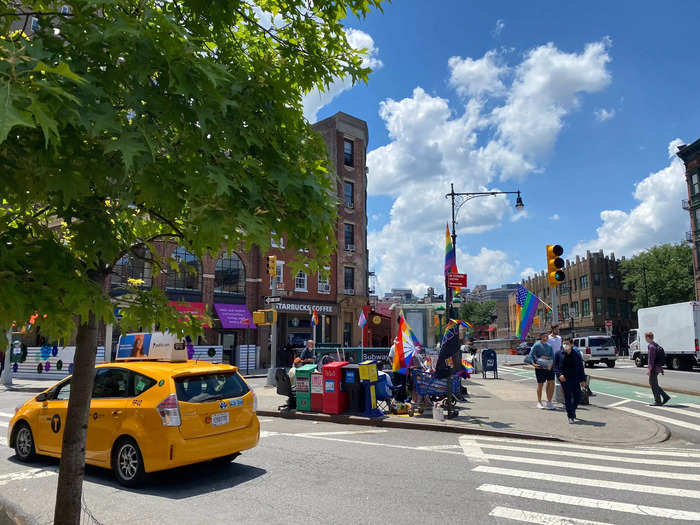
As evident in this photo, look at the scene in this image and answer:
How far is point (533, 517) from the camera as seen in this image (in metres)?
5.21

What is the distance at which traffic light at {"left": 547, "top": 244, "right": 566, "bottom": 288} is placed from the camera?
13.7 m

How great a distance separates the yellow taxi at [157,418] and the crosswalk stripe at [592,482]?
144 inches

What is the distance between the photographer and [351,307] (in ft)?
132

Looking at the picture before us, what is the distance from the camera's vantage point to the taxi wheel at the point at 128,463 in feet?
20.8

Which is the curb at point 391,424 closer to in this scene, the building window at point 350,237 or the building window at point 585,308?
the building window at point 350,237

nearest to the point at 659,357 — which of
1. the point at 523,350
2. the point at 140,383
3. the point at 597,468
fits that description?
the point at 597,468

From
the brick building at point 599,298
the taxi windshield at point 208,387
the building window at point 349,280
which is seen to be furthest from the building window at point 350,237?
the brick building at point 599,298

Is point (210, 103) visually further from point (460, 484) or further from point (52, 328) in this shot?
point (460, 484)

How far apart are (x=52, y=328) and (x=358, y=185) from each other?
3883cm

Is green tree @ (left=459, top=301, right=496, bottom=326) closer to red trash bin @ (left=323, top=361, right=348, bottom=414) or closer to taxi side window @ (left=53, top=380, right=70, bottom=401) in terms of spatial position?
red trash bin @ (left=323, top=361, right=348, bottom=414)

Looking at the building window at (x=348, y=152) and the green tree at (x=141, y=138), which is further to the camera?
the building window at (x=348, y=152)

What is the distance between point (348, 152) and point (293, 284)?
1308 centimetres

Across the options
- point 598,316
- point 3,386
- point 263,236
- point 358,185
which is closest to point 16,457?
point 263,236

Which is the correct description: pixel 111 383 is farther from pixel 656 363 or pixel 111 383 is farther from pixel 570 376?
pixel 656 363
